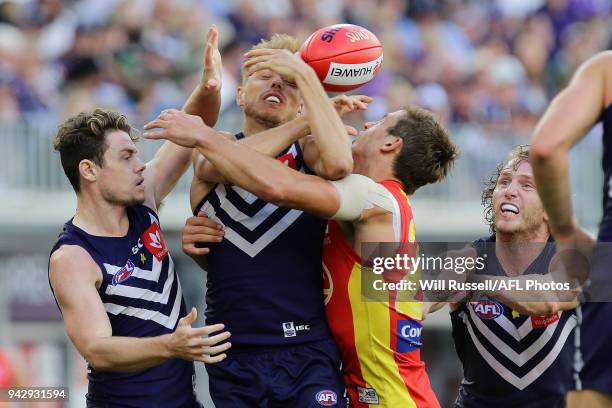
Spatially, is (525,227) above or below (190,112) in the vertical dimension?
below

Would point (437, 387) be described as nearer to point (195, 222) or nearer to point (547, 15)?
point (547, 15)

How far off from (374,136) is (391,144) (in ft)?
0.36

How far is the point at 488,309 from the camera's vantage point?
6148mm

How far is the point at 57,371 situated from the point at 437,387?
4.71m

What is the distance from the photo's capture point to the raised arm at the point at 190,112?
6055mm

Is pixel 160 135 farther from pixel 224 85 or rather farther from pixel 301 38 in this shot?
pixel 301 38

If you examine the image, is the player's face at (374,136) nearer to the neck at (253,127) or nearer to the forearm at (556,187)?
the neck at (253,127)

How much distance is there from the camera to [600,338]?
447 cm

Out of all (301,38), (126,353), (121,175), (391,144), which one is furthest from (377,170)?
(301,38)

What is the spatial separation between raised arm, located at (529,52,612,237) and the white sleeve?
3.79 feet

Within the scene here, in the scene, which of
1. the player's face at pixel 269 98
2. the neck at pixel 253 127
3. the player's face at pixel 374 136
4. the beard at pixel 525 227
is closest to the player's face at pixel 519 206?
the beard at pixel 525 227

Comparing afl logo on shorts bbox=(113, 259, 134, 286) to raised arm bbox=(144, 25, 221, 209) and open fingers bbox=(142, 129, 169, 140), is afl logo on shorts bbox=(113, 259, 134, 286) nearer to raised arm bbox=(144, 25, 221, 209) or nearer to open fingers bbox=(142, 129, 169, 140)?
raised arm bbox=(144, 25, 221, 209)

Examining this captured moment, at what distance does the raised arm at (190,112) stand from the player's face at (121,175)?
0.28 meters

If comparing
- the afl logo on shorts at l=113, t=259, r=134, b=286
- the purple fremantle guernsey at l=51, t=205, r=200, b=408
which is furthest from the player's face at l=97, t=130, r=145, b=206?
the afl logo on shorts at l=113, t=259, r=134, b=286
